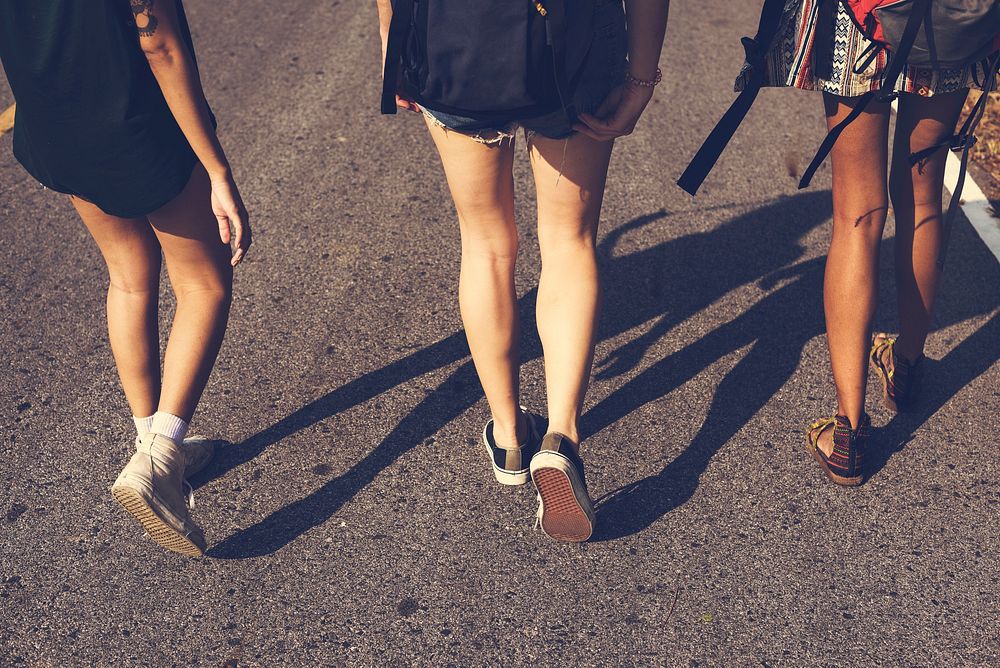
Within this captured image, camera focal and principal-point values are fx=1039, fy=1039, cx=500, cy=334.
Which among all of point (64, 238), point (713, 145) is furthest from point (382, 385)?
point (64, 238)

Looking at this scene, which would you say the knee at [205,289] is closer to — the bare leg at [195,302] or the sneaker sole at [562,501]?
the bare leg at [195,302]

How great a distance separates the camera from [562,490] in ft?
8.57

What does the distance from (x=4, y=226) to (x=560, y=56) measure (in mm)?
3004

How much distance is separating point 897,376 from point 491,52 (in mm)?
1770

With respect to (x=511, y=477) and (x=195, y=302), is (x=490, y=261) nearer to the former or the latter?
(x=511, y=477)

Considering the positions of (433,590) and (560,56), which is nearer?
(560,56)

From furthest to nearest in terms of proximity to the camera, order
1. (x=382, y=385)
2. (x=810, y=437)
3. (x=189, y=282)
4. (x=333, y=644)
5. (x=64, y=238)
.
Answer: (x=64, y=238) < (x=382, y=385) < (x=810, y=437) < (x=189, y=282) < (x=333, y=644)

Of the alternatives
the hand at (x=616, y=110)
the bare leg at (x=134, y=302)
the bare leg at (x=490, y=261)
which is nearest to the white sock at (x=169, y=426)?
the bare leg at (x=134, y=302)

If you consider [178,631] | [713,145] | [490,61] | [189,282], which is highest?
[490,61]

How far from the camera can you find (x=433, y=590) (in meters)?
2.71

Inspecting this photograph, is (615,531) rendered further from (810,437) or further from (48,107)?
(48,107)

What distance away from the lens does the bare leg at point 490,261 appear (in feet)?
8.11

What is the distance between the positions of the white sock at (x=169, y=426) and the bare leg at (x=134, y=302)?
15cm

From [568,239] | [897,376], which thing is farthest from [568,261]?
[897,376]
